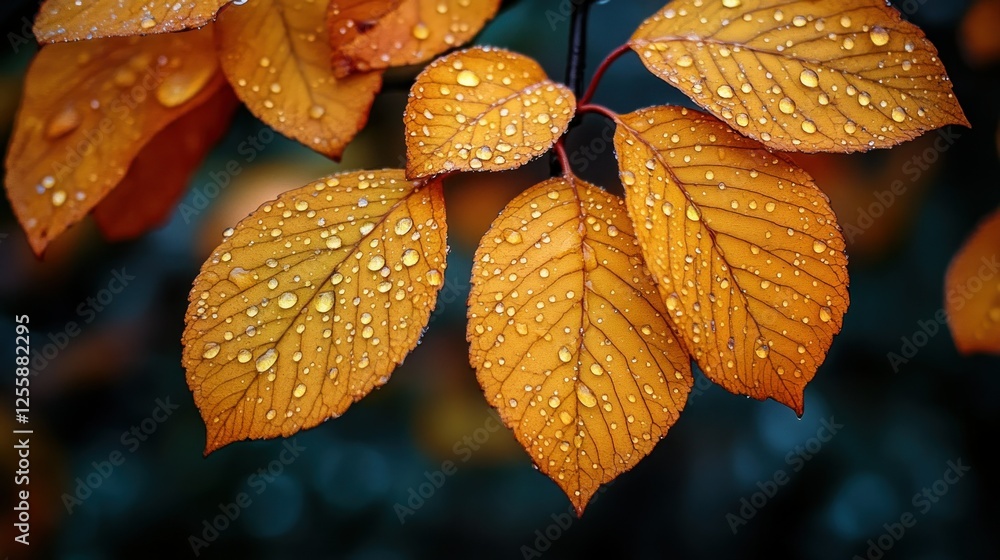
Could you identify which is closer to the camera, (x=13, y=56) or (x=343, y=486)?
(x=13, y=56)

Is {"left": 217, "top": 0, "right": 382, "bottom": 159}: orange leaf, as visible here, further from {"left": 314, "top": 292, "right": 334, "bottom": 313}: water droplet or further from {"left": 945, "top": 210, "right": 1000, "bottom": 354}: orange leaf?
{"left": 945, "top": 210, "right": 1000, "bottom": 354}: orange leaf

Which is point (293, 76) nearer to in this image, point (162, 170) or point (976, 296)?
point (162, 170)

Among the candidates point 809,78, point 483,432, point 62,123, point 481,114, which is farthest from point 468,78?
point 483,432

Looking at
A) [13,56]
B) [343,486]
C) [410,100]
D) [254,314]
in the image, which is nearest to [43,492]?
[343,486]

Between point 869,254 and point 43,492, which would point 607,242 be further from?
point 43,492

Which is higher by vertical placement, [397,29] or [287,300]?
[397,29]

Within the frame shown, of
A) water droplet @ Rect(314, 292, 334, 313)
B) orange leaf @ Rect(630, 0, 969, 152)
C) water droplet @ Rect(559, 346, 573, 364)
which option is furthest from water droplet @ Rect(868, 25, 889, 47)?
water droplet @ Rect(314, 292, 334, 313)
